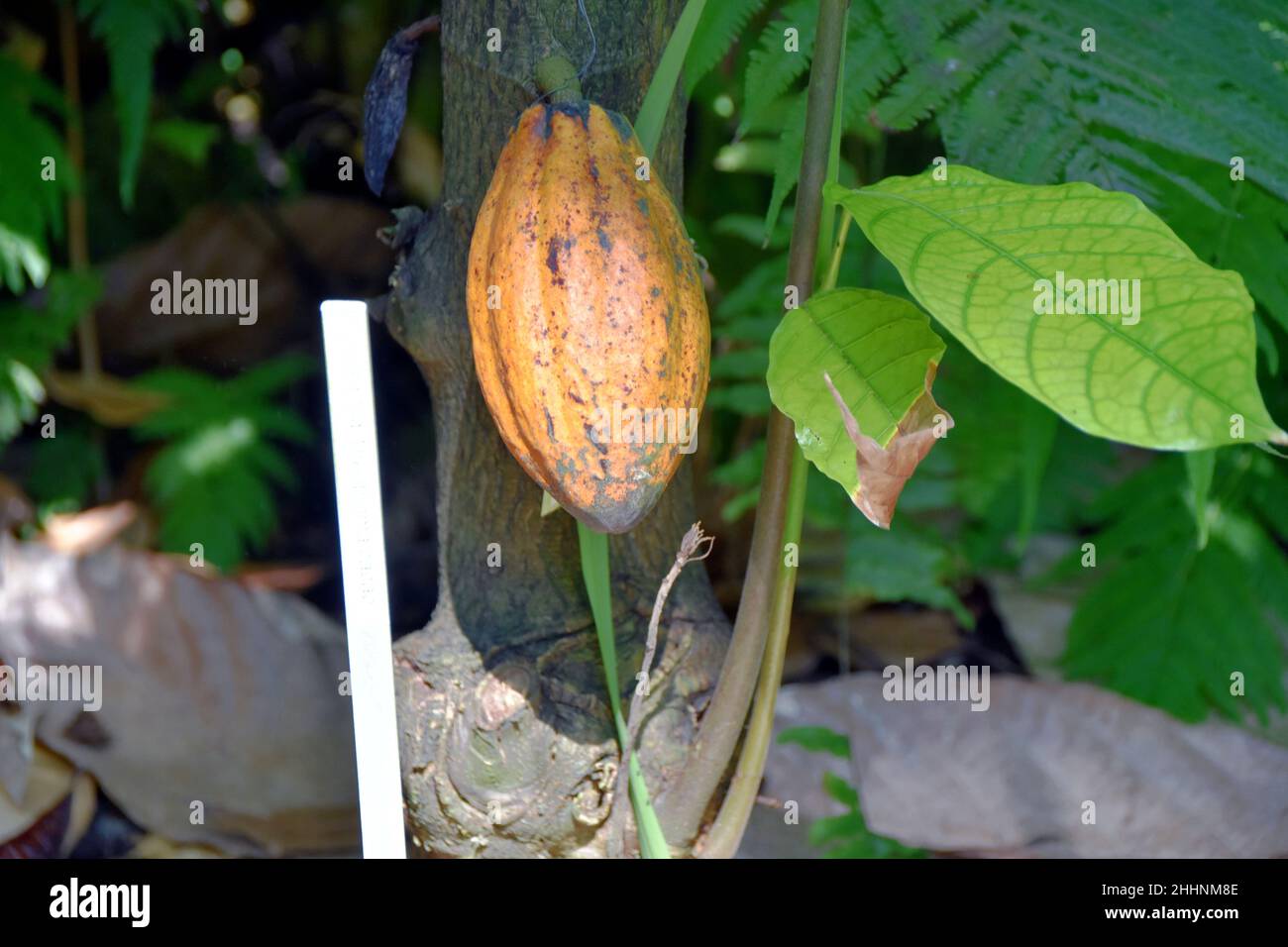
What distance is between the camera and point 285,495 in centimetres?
159

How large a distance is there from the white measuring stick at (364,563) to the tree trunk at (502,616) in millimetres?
71

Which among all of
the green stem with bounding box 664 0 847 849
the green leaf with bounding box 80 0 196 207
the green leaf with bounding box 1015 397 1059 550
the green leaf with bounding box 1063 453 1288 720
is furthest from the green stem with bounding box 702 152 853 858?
the green leaf with bounding box 80 0 196 207

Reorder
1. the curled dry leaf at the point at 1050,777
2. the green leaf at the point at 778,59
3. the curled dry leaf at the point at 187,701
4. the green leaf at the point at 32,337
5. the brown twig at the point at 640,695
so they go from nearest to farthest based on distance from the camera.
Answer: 1. the brown twig at the point at 640,695
2. the green leaf at the point at 778,59
3. the curled dry leaf at the point at 1050,777
4. the curled dry leaf at the point at 187,701
5. the green leaf at the point at 32,337

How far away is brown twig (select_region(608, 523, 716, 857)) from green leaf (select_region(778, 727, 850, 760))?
34cm

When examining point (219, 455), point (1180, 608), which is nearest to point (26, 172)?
point (219, 455)

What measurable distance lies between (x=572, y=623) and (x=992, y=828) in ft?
1.46

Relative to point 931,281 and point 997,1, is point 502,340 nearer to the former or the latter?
point 931,281

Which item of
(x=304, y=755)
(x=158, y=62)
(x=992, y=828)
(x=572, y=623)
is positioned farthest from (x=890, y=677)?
(x=158, y=62)

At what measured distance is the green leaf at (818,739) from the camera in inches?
41.0

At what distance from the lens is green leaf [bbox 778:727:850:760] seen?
1042mm

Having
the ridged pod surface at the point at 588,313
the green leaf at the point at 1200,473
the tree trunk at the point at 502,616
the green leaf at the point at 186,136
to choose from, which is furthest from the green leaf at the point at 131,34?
the green leaf at the point at 1200,473

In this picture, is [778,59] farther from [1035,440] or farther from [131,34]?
[131,34]

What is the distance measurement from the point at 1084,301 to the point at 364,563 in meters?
0.39

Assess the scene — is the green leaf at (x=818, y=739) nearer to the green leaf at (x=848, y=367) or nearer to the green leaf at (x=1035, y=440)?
the green leaf at (x=1035, y=440)
